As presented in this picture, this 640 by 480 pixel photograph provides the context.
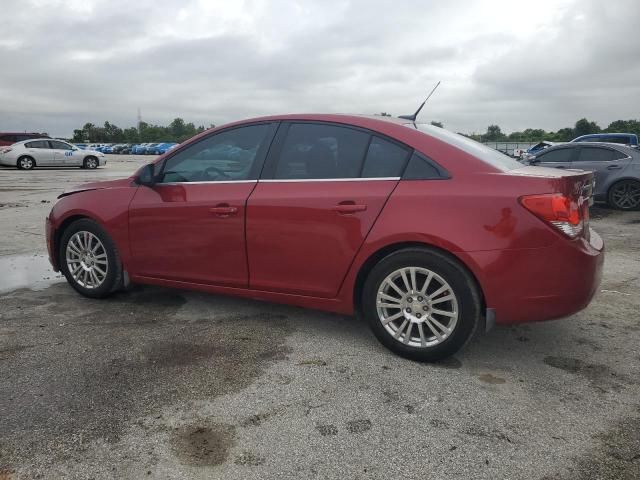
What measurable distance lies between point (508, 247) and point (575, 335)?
129cm

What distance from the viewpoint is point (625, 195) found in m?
10.9

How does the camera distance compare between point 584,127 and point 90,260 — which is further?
point 584,127

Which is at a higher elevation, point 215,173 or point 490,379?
point 215,173

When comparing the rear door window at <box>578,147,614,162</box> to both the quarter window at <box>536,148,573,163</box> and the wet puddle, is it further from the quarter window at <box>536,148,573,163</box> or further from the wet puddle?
the wet puddle

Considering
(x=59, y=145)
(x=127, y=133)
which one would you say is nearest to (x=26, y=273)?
(x=59, y=145)

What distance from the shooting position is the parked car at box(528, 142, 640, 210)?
1077 centimetres

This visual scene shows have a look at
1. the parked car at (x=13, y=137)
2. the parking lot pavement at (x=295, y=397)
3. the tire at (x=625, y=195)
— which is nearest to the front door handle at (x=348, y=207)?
the parking lot pavement at (x=295, y=397)

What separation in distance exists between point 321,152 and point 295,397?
1713 millimetres

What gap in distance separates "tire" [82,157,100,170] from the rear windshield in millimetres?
25547

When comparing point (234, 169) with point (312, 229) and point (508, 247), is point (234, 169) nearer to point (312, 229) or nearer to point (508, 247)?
point (312, 229)

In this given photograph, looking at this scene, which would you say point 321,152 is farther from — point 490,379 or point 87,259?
point 87,259

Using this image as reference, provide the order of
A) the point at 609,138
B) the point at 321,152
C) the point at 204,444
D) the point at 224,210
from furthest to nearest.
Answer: the point at 609,138, the point at 224,210, the point at 321,152, the point at 204,444

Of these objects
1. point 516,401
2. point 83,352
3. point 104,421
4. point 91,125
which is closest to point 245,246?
point 83,352

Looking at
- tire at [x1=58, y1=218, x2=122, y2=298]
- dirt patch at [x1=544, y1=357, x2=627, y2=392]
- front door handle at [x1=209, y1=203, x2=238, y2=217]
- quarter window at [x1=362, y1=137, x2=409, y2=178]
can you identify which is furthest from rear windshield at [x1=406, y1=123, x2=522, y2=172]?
tire at [x1=58, y1=218, x2=122, y2=298]
